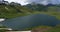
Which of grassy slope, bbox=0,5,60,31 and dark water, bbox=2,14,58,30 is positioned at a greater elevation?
grassy slope, bbox=0,5,60,31

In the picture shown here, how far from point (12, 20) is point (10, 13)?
0.12 metres

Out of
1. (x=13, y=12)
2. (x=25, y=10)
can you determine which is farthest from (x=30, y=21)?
(x=13, y=12)

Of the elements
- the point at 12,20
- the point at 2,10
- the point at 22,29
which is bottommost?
the point at 22,29

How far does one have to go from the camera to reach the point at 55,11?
2295 millimetres

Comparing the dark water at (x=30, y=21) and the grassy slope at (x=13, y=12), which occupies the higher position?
the grassy slope at (x=13, y=12)

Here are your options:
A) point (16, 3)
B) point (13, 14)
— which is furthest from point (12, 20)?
point (16, 3)

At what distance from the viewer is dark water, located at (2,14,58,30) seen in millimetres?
2287

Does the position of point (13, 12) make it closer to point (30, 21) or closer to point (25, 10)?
point (25, 10)

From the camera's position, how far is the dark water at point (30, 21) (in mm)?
2287

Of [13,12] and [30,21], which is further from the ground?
[13,12]

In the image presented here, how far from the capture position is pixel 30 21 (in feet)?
7.59

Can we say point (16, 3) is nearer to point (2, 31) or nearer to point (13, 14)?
point (13, 14)

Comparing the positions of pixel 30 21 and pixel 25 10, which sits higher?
pixel 25 10

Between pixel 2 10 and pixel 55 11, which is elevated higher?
pixel 2 10
